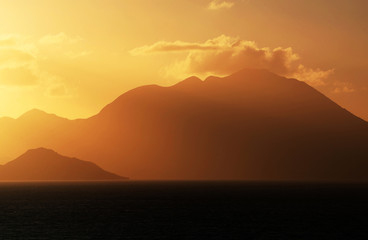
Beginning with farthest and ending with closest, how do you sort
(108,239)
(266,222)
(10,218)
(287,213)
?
(287,213)
(10,218)
(266,222)
(108,239)

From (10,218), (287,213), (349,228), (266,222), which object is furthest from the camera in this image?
(287,213)

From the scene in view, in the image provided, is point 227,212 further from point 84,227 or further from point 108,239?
point 108,239

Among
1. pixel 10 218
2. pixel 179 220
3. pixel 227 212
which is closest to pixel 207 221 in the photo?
pixel 179 220

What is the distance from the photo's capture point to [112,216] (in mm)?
141250

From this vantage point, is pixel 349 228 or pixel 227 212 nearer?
pixel 349 228

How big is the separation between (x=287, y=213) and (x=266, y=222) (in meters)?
25.5

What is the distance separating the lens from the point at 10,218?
13738 cm

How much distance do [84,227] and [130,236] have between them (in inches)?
745

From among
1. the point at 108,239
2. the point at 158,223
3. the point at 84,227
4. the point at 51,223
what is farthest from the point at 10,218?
the point at 108,239

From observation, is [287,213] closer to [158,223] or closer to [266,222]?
[266,222]

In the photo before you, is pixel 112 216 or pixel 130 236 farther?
pixel 112 216

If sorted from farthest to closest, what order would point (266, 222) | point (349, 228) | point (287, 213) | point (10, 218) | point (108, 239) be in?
1. point (287, 213)
2. point (10, 218)
3. point (266, 222)
4. point (349, 228)
5. point (108, 239)

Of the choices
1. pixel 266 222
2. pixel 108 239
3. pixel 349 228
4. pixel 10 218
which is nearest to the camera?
pixel 108 239

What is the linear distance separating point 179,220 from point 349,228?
38983mm
